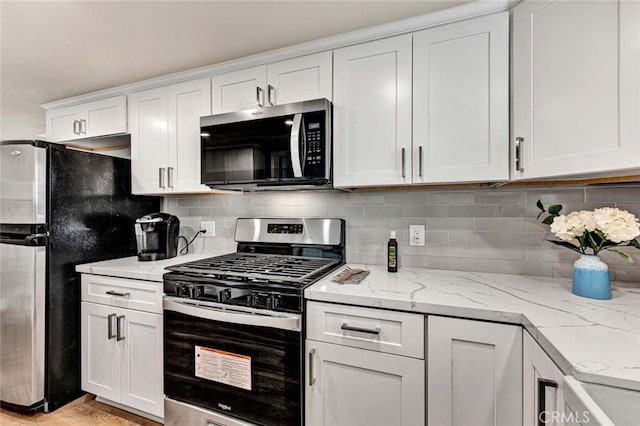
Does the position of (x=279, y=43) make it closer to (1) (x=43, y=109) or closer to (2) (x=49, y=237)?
(2) (x=49, y=237)

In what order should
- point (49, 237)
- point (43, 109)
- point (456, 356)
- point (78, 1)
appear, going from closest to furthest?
1. point (456, 356)
2. point (78, 1)
3. point (49, 237)
4. point (43, 109)

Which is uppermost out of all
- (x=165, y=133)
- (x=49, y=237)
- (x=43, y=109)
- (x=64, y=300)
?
(x=43, y=109)

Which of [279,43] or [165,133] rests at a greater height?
[279,43]

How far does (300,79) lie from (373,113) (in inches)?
19.8

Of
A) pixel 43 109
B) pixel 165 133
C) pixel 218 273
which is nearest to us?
pixel 218 273

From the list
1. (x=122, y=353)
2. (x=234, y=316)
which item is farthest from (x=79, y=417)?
(x=234, y=316)

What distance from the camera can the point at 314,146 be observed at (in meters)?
1.64

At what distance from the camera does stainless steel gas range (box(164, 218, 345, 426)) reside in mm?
1383

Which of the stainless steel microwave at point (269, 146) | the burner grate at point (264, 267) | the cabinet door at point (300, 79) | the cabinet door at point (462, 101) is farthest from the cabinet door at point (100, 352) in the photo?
the cabinet door at point (462, 101)

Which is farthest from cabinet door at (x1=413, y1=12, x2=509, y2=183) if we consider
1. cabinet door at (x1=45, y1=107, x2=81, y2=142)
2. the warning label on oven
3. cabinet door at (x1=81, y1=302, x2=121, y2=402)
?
cabinet door at (x1=45, y1=107, x2=81, y2=142)

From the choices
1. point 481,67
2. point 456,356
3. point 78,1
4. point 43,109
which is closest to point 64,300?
point 78,1

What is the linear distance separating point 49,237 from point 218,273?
1216mm

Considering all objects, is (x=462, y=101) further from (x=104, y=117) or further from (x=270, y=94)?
(x=104, y=117)

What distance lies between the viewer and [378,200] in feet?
6.37
